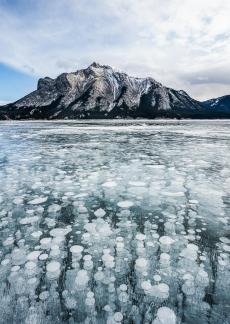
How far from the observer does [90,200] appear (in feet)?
28.1

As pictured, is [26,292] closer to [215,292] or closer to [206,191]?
[215,292]

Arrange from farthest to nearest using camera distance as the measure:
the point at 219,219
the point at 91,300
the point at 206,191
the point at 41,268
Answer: the point at 206,191 → the point at 219,219 → the point at 41,268 → the point at 91,300

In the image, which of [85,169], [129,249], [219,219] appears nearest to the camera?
[129,249]

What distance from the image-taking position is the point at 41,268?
16.1ft

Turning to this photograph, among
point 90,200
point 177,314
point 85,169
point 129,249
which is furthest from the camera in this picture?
point 85,169

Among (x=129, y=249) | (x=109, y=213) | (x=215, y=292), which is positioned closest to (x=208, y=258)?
(x=215, y=292)

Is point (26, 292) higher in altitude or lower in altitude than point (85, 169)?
higher

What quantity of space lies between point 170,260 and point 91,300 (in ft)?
5.55

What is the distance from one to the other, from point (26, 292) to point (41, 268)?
65cm

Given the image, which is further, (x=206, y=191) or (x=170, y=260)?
(x=206, y=191)

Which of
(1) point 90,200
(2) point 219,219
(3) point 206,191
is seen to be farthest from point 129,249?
(3) point 206,191

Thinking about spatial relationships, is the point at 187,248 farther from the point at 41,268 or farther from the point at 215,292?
the point at 41,268

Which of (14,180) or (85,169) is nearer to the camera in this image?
(14,180)

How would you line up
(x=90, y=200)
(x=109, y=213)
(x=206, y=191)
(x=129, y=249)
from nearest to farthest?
(x=129, y=249), (x=109, y=213), (x=90, y=200), (x=206, y=191)
